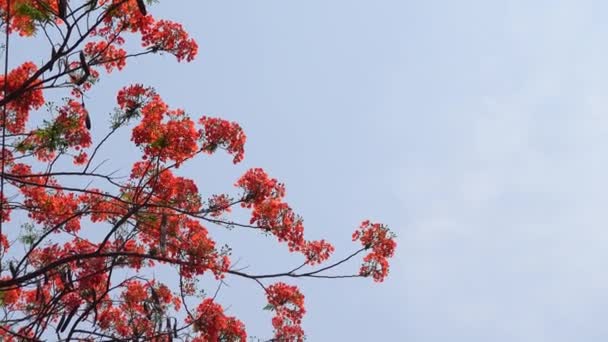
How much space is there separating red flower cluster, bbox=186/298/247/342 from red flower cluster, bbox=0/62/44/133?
3.24 m

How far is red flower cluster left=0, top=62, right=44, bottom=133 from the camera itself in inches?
378

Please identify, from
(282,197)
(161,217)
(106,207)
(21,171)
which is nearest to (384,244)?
(282,197)

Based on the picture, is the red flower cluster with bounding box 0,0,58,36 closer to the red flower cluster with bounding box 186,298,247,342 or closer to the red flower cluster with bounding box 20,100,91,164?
the red flower cluster with bounding box 20,100,91,164

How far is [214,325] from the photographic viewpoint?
405 inches

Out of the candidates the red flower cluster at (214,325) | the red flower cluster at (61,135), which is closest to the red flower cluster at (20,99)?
the red flower cluster at (61,135)

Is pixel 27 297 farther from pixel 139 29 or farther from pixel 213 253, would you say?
pixel 139 29

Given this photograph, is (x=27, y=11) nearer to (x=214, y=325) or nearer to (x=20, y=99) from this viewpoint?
(x=20, y=99)

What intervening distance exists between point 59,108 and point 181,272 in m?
2.47

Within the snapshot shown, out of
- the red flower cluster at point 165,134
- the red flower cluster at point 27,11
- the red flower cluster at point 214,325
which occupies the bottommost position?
the red flower cluster at point 214,325

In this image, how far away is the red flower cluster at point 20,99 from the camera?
959cm

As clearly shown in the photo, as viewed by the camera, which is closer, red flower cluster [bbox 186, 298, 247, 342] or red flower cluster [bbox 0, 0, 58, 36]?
red flower cluster [bbox 0, 0, 58, 36]

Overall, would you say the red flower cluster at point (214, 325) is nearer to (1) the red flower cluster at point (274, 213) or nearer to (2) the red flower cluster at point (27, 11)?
(1) the red flower cluster at point (274, 213)

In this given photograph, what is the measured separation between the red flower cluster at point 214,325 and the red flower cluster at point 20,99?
3235 millimetres

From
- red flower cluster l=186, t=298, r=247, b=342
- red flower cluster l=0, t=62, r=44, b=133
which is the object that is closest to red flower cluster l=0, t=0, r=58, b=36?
red flower cluster l=0, t=62, r=44, b=133
